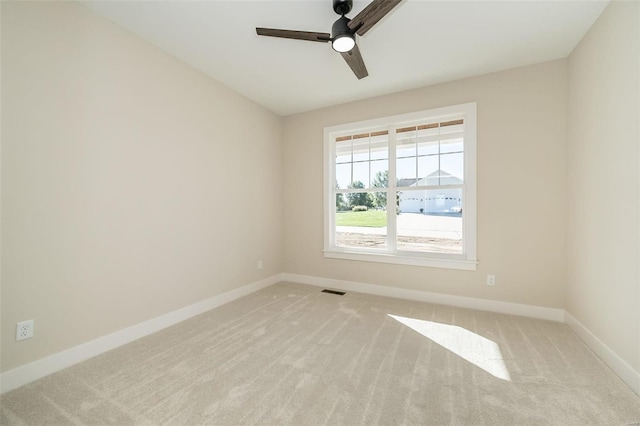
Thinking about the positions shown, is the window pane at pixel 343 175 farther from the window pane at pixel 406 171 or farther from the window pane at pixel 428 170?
the window pane at pixel 428 170

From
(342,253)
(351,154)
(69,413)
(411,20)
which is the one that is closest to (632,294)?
(411,20)

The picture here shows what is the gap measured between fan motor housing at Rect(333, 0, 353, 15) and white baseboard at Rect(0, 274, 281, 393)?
3.13m

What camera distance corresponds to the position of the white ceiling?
2.05m

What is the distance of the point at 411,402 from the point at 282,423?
77 centimetres

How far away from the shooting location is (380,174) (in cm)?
380

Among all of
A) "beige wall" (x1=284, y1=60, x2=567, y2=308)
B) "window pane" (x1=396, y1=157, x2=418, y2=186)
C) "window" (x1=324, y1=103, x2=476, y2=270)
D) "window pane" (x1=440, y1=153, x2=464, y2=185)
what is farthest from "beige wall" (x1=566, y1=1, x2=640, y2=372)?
"window pane" (x1=396, y1=157, x2=418, y2=186)

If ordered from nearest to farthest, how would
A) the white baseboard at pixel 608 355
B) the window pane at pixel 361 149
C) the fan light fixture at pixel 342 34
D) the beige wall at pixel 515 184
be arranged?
the white baseboard at pixel 608 355 → the fan light fixture at pixel 342 34 → the beige wall at pixel 515 184 → the window pane at pixel 361 149

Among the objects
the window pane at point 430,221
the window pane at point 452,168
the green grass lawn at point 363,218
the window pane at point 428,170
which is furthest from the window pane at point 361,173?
the window pane at point 452,168

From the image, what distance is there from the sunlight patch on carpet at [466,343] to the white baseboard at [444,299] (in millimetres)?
653

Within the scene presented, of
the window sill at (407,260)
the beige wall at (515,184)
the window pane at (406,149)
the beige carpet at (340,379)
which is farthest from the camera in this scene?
the window pane at (406,149)

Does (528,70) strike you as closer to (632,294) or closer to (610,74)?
(610,74)

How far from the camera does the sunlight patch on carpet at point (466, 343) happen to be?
76.0 inches

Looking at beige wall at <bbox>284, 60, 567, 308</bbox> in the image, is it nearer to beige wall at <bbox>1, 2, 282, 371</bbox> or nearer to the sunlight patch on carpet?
the sunlight patch on carpet

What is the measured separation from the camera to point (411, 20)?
85.6 inches
